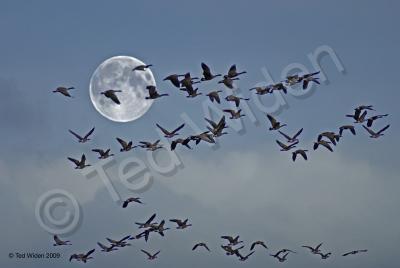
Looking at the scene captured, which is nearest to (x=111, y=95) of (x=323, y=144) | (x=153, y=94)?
(x=153, y=94)

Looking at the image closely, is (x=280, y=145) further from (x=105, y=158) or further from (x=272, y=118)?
(x=105, y=158)

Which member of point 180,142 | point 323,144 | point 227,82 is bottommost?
point 323,144

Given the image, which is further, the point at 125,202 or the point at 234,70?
the point at 125,202

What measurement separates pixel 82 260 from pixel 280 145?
26.9 metres

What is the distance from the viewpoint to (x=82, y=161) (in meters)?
68.8

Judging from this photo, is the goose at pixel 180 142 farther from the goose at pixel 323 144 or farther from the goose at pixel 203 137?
the goose at pixel 323 144

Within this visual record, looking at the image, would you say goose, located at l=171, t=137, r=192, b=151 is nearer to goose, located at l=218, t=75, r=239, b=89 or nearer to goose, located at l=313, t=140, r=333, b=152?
goose, located at l=218, t=75, r=239, b=89

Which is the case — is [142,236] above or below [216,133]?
below

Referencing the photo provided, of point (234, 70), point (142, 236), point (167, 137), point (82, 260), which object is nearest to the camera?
point (234, 70)

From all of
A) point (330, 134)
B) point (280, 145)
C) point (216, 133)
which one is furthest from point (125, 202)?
point (330, 134)

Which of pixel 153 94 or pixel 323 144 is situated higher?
pixel 153 94

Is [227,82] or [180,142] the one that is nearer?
[227,82]

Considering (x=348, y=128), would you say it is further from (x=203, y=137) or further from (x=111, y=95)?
(x=111, y=95)

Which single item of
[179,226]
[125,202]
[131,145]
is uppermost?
[131,145]
